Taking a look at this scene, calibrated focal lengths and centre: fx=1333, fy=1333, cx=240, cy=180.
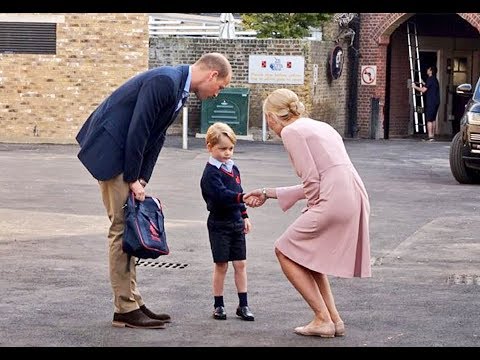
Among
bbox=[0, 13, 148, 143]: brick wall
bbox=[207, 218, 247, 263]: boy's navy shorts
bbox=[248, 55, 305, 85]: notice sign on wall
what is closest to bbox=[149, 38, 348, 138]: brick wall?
bbox=[248, 55, 305, 85]: notice sign on wall

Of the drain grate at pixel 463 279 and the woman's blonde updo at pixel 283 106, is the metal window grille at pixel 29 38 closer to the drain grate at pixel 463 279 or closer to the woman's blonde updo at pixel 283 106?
the drain grate at pixel 463 279

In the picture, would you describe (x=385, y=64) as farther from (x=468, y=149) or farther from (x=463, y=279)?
(x=463, y=279)

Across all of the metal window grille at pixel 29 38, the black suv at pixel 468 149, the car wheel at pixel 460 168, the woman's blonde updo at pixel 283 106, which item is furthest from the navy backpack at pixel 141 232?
the metal window grille at pixel 29 38

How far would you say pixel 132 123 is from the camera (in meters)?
→ 8.43

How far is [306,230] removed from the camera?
8.28m

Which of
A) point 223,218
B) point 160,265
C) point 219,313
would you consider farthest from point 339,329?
point 160,265

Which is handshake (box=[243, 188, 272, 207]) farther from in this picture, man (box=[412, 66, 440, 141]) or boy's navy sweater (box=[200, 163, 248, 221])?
man (box=[412, 66, 440, 141])

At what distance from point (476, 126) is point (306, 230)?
11.7m

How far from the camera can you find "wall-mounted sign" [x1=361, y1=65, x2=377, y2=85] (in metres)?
34.2

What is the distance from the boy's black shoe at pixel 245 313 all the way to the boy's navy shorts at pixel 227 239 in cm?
34

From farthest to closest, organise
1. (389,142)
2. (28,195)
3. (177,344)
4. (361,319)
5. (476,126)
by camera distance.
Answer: (389,142)
(476,126)
(28,195)
(361,319)
(177,344)

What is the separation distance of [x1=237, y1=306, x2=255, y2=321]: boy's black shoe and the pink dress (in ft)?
2.37

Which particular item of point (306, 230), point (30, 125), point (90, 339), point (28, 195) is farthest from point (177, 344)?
point (30, 125)
